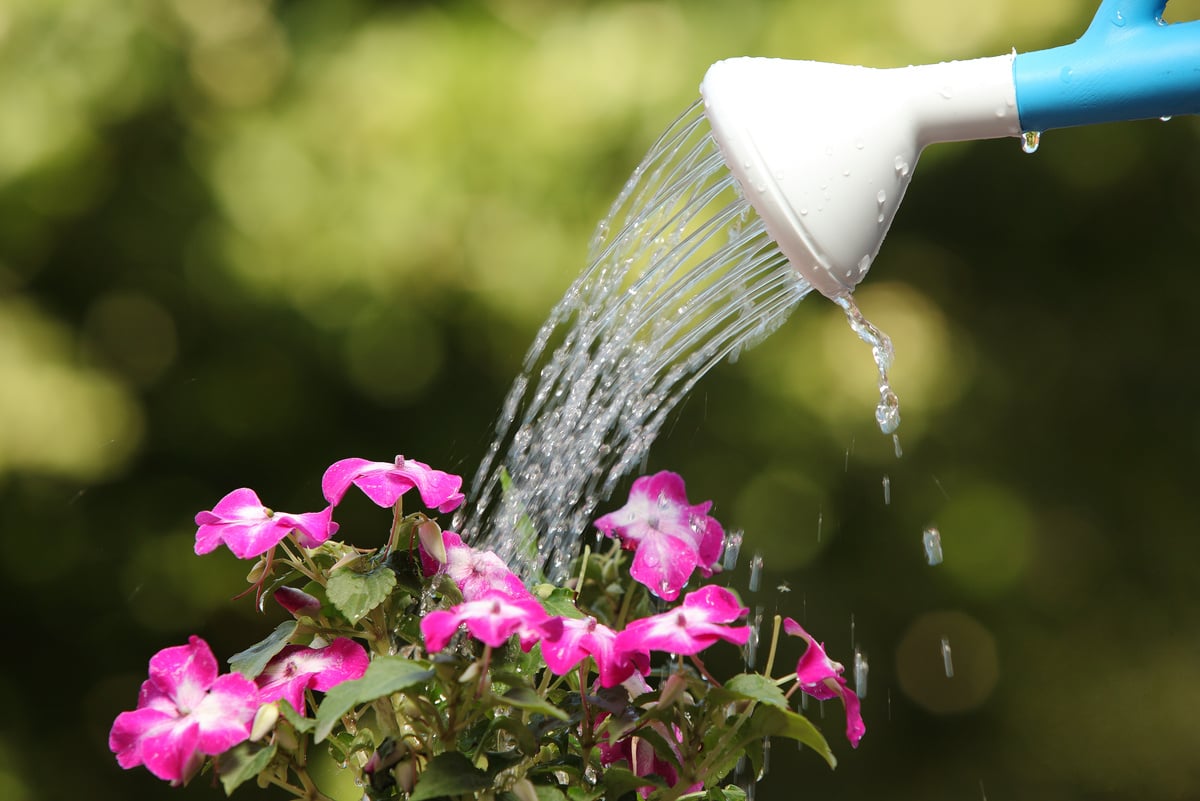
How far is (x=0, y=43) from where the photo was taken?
217 centimetres

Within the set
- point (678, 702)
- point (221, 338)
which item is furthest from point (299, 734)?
point (221, 338)

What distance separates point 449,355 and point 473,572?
1526 millimetres

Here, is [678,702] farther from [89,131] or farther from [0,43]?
[0,43]

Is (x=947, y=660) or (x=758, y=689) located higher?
(x=947, y=660)

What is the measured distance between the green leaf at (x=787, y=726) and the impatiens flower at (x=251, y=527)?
9.8 inches

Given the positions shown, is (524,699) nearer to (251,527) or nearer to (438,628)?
(438,628)

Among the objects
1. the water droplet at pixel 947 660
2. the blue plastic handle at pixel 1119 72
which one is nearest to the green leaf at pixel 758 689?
the blue plastic handle at pixel 1119 72

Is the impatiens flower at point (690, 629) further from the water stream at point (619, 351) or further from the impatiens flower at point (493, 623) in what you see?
the water stream at point (619, 351)

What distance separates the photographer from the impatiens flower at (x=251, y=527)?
0.64 metres

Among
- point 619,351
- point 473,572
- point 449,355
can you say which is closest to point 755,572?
point 619,351

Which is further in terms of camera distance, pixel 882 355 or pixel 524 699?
pixel 882 355

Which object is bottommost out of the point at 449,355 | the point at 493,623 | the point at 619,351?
the point at 493,623

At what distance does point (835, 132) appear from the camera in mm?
621

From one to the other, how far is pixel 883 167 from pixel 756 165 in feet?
0.23
